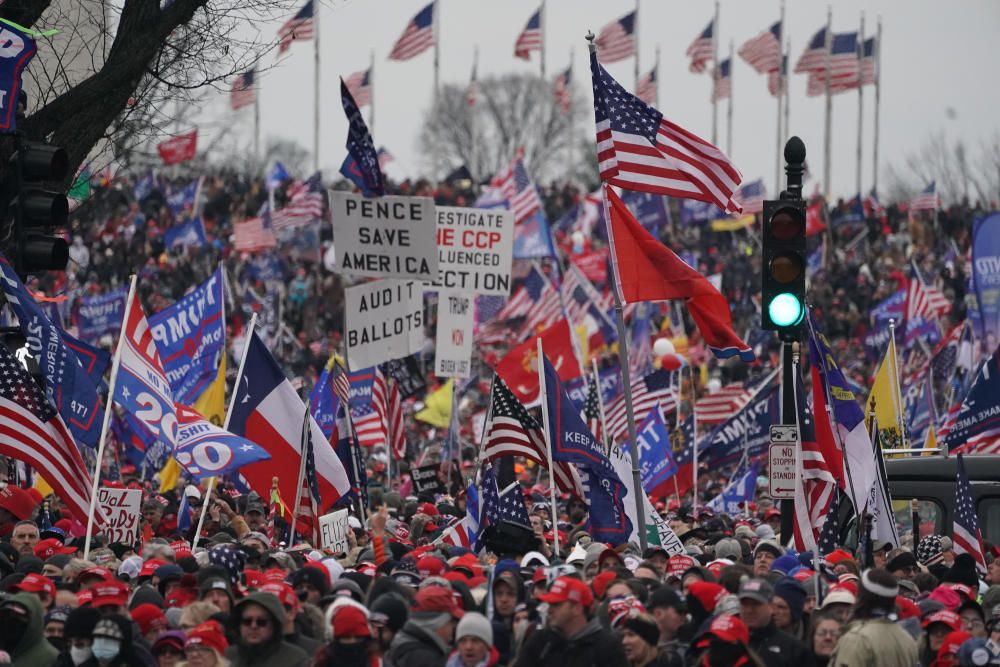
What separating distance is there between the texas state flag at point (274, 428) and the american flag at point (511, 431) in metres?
1.43

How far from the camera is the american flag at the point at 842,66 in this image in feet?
171

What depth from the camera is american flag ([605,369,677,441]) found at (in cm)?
2255

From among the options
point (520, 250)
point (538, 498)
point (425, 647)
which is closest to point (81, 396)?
point (538, 498)

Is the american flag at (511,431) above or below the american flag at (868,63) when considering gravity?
below

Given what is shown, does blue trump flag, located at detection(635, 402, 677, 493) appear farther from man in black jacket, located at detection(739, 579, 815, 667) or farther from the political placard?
the political placard

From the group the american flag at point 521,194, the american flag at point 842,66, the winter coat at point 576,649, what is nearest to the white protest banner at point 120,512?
the winter coat at point 576,649

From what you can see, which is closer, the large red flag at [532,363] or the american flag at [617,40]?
the large red flag at [532,363]

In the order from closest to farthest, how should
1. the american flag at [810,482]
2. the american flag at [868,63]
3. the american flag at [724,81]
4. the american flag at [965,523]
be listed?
the american flag at [810,482], the american flag at [965,523], the american flag at [868,63], the american flag at [724,81]

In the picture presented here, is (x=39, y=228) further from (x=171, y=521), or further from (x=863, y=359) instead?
(x=863, y=359)

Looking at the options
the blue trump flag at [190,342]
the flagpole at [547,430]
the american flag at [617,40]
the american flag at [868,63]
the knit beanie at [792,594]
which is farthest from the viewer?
the american flag at [868,63]

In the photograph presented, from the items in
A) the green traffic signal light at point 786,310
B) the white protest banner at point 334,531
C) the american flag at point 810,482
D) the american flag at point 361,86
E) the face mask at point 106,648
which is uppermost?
the american flag at point 361,86

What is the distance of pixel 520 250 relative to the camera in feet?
119

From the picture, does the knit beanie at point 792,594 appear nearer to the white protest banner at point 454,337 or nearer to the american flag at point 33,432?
the american flag at point 33,432

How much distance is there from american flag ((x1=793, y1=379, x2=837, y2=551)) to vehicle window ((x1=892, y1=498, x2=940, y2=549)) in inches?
69.8
